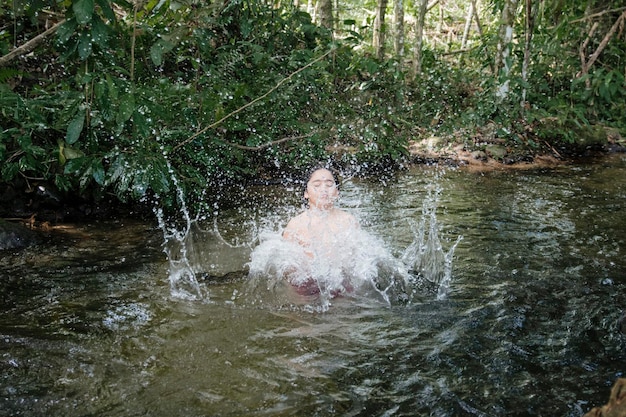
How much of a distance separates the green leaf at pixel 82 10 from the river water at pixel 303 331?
200cm

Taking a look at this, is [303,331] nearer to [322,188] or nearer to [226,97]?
[322,188]

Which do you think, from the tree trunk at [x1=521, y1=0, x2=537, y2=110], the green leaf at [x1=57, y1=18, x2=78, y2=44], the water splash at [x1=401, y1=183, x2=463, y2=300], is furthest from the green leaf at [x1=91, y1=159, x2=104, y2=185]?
the tree trunk at [x1=521, y1=0, x2=537, y2=110]

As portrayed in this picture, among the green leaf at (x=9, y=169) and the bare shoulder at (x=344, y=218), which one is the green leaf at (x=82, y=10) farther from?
the green leaf at (x=9, y=169)

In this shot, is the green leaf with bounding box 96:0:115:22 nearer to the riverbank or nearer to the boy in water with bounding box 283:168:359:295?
the boy in water with bounding box 283:168:359:295

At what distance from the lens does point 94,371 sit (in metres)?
3.33

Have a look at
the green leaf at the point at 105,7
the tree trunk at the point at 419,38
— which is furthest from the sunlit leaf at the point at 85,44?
the tree trunk at the point at 419,38

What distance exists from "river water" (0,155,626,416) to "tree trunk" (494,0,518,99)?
591 centimetres

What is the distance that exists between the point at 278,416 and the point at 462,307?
195 centimetres

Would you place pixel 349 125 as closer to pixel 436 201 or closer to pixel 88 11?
pixel 436 201

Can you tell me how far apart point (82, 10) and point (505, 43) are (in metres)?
10.3

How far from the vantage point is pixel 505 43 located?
12086 mm

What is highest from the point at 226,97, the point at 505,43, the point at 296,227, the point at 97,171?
the point at 505,43

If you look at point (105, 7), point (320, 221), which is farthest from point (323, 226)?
point (105, 7)

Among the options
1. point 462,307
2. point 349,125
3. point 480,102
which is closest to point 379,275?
point 462,307
